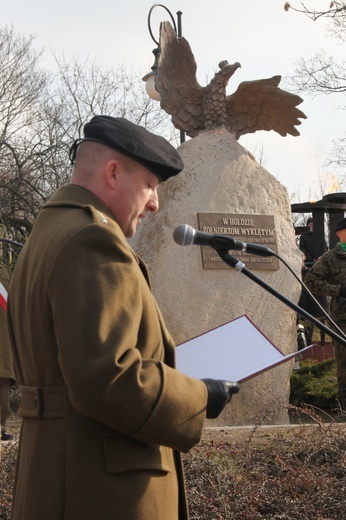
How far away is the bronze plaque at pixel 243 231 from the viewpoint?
7.66 m

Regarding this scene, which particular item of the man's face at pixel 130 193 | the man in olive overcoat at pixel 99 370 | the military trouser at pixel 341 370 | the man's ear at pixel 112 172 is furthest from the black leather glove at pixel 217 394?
the military trouser at pixel 341 370

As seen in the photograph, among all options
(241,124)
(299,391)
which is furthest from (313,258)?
(241,124)

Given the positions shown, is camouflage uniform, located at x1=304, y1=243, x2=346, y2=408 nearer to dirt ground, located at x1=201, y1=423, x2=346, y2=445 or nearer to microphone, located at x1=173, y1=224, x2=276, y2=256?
dirt ground, located at x1=201, y1=423, x2=346, y2=445

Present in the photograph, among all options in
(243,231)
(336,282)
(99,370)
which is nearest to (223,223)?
(243,231)

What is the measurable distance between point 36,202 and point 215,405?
17.9m

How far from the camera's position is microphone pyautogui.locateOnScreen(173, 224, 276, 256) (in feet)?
8.65

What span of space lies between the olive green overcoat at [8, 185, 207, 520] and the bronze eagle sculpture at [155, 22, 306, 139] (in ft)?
19.7

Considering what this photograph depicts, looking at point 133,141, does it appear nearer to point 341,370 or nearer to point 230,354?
point 230,354

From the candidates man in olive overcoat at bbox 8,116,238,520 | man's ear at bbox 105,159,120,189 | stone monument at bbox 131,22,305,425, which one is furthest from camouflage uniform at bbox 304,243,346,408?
man's ear at bbox 105,159,120,189

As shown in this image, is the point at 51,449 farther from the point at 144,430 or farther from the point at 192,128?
the point at 192,128

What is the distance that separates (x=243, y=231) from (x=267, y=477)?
3.40 m

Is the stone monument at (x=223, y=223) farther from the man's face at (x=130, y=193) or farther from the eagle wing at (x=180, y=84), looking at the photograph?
the man's face at (x=130, y=193)

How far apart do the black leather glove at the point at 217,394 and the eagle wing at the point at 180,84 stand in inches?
238

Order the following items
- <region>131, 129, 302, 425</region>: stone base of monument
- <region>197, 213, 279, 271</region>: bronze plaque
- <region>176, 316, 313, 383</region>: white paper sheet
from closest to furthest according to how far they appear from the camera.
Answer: <region>176, 316, 313, 383</region>: white paper sheet < <region>131, 129, 302, 425</region>: stone base of monument < <region>197, 213, 279, 271</region>: bronze plaque
